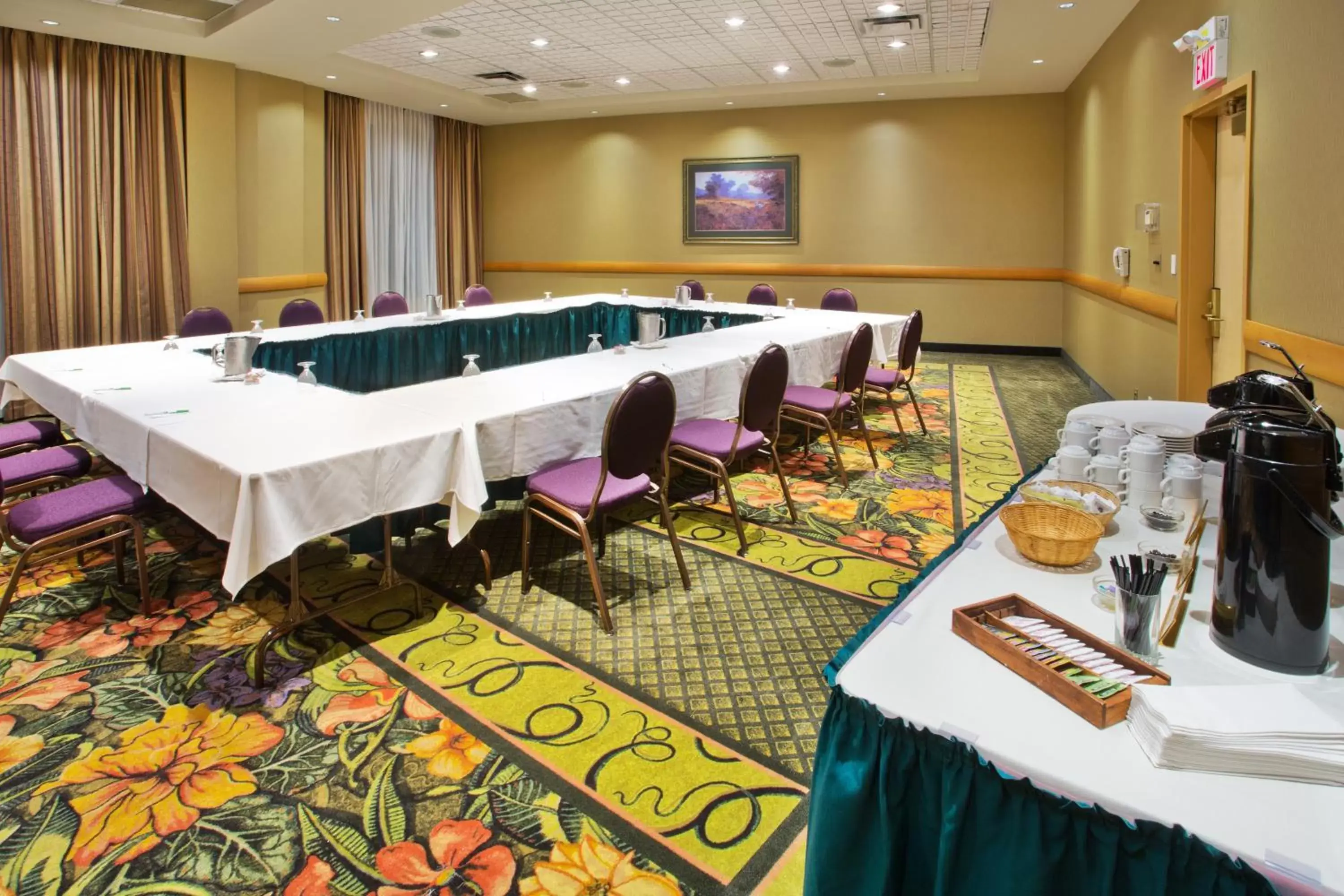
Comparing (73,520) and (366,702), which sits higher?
(73,520)

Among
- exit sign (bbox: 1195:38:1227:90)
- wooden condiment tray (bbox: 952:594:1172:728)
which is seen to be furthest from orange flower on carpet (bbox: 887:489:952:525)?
wooden condiment tray (bbox: 952:594:1172:728)

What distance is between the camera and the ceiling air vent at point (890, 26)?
629 centimetres

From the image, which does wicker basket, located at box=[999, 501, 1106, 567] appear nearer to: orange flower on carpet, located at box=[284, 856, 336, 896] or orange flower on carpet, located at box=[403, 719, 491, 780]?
orange flower on carpet, located at box=[403, 719, 491, 780]

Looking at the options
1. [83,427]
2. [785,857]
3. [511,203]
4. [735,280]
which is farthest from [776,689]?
[511,203]

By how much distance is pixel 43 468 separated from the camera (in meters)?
3.31

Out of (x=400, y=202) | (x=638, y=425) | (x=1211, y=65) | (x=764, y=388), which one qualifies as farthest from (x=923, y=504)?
(x=400, y=202)

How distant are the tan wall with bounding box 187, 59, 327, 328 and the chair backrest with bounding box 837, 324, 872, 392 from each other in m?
5.77

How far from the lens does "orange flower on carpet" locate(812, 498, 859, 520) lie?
156 inches

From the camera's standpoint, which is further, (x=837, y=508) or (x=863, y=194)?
(x=863, y=194)

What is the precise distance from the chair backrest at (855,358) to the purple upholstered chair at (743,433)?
72 cm

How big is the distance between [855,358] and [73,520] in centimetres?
358

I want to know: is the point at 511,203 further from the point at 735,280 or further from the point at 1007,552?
the point at 1007,552

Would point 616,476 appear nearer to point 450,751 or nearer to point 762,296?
point 450,751

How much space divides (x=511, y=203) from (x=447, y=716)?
33.1ft
